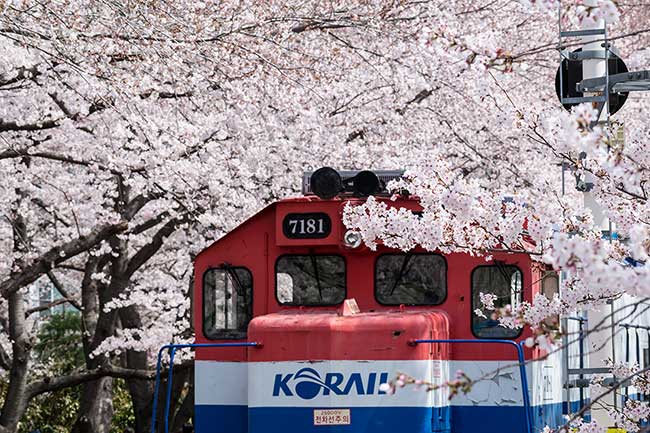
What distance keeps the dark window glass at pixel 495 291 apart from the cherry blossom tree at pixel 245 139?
2.06 ft

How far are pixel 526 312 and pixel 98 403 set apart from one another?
13224mm

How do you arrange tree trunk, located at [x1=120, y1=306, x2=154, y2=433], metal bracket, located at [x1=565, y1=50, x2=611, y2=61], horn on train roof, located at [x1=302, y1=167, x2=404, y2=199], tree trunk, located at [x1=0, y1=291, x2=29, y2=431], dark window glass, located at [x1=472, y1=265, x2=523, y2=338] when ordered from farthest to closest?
1. tree trunk, located at [x1=120, y1=306, x2=154, y2=433]
2. tree trunk, located at [x1=0, y1=291, x2=29, y2=431]
3. horn on train roof, located at [x1=302, y1=167, x2=404, y2=199]
4. dark window glass, located at [x1=472, y1=265, x2=523, y2=338]
5. metal bracket, located at [x1=565, y1=50, x2=611, y2=61]

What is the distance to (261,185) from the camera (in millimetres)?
15359

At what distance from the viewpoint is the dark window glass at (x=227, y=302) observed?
930cm

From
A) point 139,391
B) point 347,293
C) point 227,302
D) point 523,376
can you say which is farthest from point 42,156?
point 139,391

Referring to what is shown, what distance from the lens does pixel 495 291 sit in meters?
8.88

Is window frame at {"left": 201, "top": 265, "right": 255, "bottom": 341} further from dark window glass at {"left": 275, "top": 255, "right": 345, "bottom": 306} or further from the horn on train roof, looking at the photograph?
the horn on train roof

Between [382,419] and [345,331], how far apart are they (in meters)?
0.65

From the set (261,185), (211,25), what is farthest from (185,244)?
(211,25)

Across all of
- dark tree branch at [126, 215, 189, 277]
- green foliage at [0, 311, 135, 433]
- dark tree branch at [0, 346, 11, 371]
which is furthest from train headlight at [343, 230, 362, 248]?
green foliage at [0, 311, 135, 433]

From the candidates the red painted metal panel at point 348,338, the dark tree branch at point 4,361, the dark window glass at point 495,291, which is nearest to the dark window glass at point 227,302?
the red painted metal panel at point 348,338

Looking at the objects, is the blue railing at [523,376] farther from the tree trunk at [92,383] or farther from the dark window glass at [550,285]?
the tree trunk at [92,383]

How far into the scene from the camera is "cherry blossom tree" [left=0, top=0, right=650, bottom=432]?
725 cm

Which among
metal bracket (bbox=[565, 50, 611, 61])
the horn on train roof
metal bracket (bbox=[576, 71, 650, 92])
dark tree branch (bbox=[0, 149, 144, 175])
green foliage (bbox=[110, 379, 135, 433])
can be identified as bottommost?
green foliage (bbox=[110, 379, 135, 433])
